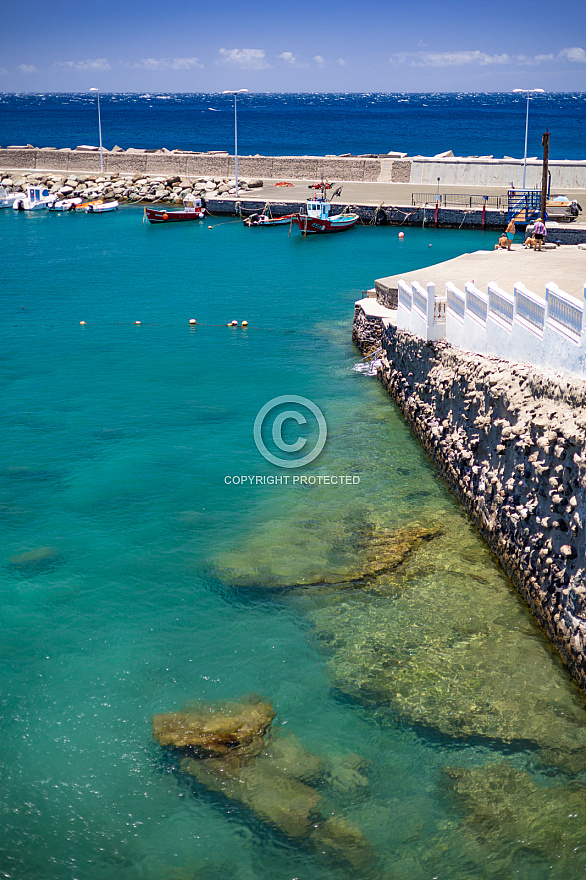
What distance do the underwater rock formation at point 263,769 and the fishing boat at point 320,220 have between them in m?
42.6

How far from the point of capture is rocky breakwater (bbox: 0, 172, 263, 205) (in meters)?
63.7

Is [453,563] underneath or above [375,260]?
underneath

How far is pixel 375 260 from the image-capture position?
138 ft

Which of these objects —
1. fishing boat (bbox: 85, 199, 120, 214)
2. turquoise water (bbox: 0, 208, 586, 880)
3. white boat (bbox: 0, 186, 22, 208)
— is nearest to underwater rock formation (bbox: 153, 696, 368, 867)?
turquoise water (bbox: 0, 208, 586, 880)

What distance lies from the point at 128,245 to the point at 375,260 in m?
15.8

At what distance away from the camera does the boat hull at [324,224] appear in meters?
49.7

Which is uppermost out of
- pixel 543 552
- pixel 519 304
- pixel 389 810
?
pixel 519 304

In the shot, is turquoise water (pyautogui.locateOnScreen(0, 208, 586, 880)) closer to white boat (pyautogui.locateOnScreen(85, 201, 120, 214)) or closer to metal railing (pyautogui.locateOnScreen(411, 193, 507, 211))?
metal railing (pyautogui.locateOnScreen(411, 193, 507, 211))

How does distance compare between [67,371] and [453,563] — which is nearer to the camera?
[453,563]

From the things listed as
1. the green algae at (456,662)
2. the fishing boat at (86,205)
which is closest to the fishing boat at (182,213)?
the fishing boat at (86,205)

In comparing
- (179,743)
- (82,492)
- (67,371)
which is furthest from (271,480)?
(67,371)

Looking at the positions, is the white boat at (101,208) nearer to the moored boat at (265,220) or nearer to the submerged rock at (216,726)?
the moored boat at (265,220)

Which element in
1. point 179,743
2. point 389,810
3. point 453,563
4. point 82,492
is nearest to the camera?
point 389,810

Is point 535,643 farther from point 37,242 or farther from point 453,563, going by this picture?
point 37,242
